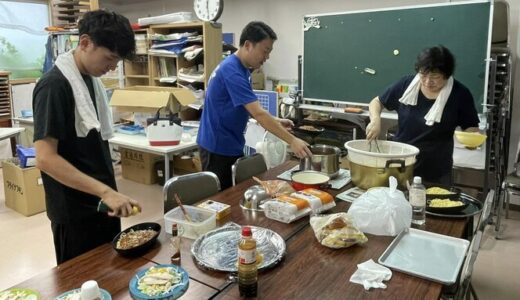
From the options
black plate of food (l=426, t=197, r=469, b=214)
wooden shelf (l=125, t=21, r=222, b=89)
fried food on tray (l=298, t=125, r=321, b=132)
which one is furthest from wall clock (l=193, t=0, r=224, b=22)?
black plate of food (l=426, t=197, r=469, b=214)

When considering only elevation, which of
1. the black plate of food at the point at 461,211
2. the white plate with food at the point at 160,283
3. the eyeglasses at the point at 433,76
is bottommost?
the white plate with food at the point at 160,283

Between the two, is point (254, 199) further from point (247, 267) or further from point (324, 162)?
point (247, 267)

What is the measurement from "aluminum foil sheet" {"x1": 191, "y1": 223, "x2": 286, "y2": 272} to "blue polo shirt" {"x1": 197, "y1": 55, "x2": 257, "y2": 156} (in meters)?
0.88

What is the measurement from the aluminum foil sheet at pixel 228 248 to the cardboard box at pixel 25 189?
268cm

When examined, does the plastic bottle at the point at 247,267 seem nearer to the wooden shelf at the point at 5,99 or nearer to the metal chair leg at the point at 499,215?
the metal chair leg at the point at 499,215

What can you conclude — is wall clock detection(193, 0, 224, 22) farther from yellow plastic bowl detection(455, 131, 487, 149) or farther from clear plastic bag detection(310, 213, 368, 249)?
clear plastic bag detection(310, 213, 368, 249)

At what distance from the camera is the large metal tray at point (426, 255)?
4.18 ft

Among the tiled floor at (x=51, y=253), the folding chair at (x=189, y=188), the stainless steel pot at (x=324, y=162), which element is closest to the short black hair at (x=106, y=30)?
the folding chair at (x=189, y=188)

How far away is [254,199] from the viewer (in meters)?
1.79

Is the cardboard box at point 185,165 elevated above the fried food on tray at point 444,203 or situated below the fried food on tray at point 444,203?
below

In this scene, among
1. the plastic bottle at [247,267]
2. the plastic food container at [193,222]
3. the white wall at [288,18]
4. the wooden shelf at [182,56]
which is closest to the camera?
the plastic bottle at [247,267]

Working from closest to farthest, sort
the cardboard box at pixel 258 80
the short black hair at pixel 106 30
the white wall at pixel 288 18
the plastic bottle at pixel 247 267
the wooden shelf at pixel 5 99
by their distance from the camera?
1. the plastic bottle at pixel 247 267
2. the short black hair at pixel 106 30
3. the white wall at pixel 288 18
4. the cardboard box at pixel 258 80
5. the wooden shelf at pixel 5 99

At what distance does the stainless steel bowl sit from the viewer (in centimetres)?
178

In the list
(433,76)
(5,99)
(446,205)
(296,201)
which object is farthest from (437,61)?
(5,99)
